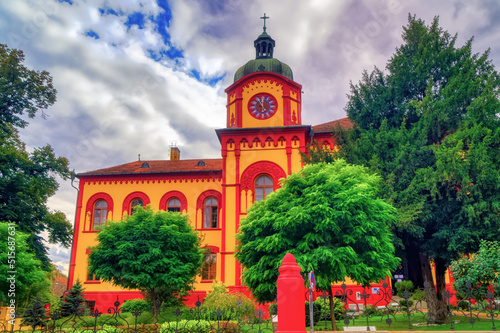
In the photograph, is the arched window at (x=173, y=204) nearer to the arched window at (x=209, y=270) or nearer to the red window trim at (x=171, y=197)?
the red window trim at (x=171, y=197)

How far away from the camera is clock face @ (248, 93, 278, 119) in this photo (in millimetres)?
25453

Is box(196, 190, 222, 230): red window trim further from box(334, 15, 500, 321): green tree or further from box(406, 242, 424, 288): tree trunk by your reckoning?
box(406, 242, 424, 288): tree trunk

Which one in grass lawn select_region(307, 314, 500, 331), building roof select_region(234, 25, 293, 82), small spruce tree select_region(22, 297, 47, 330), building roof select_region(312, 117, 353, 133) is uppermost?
building roof select_region(234, 25, 293, 82)

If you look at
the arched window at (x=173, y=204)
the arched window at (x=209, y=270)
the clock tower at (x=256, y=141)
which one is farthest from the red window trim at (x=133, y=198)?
the clock tower at (x=256, y=141)

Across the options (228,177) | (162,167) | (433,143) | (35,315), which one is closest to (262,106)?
(228,177)

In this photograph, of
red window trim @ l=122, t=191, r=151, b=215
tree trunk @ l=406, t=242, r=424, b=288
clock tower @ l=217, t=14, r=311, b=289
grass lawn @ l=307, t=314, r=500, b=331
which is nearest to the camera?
grass lawn @ l=307, t=314, r=500, b=331

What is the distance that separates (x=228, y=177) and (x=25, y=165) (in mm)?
12299

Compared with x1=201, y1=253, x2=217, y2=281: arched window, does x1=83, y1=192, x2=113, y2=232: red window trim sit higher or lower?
higher

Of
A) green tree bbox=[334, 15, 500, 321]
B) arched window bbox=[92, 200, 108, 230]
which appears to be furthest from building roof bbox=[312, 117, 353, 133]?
arched window bbox=[92, 200, 108, 230]

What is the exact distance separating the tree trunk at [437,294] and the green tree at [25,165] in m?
21.3

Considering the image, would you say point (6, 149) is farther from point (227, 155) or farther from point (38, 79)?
point (227, 155)

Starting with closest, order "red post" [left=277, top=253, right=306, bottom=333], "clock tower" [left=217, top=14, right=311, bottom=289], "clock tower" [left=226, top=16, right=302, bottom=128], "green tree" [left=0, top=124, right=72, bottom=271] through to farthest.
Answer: "red post" [left=277, top=253, right=306, bottom=333]
"green tree" [left=0, top=124, right=72, bottom=271]
"clock tower" [left=217, top=14, right=311, bottom=289]
"clock tower" [left=226, top=16, right=302, bottom=128]

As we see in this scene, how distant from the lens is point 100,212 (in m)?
29.0

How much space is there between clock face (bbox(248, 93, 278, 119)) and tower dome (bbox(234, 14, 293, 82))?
208 centimetres
